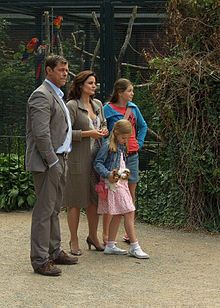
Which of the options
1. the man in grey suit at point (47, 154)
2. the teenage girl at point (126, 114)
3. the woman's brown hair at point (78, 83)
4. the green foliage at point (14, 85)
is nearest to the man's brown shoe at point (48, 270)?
the man in grey suit at point (47, 154)

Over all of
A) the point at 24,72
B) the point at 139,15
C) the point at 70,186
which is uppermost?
the point at 139,15

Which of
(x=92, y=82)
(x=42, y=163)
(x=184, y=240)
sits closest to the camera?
(x=42, y=163)

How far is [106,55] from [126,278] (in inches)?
152

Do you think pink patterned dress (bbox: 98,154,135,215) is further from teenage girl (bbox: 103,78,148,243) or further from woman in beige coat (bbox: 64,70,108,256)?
teenage girl (bbox: 103,78,148,243)

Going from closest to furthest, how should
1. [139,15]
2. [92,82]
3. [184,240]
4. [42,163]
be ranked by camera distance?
[42,163]
[92,82]
[184,240]
[139,15]

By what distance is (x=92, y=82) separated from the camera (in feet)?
24.9

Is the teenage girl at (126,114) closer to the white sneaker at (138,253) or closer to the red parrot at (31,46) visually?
the white sneaker at (138,253)

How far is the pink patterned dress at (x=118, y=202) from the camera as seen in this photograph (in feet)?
24.7

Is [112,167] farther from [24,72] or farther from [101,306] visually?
[24,72]

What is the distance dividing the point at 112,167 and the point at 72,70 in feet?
10.4

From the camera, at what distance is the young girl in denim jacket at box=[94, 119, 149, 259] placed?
7.50 m

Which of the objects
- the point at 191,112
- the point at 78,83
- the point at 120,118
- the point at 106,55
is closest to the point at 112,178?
the point at 120,118

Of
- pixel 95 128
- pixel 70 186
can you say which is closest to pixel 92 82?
pixel 95 128

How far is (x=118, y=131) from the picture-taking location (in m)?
7.51
